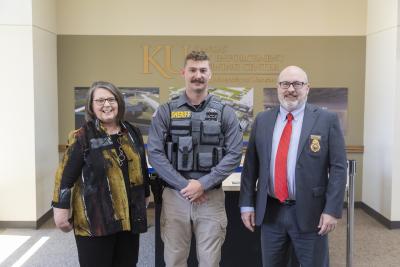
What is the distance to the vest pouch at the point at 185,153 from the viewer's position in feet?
7.84

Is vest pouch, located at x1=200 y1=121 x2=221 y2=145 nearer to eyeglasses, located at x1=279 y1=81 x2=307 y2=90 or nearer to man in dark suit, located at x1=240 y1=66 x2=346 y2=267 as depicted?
man in dark suit, located at x1=240 y1=66 x2=346 y2=267

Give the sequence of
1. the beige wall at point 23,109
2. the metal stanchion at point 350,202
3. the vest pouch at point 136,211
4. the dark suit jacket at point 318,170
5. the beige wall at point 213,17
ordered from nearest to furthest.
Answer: the dark suit jacket at point 318,170, the vest pouch at point 136,211, the metal stanchion at point 350,202, the beige wall at point 23,109, the beige wall at point 213,17

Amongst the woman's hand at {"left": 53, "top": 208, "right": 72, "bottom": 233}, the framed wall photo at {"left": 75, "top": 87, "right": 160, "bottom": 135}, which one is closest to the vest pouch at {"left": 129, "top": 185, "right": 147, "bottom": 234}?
the woman's hand at {"left": 53, "top": 208, "right": 72, "bottom": 233}

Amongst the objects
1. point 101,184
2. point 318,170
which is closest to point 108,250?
point 101,184

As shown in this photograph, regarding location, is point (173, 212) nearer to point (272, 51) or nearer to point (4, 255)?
point (4, 255)

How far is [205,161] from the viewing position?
7.86ft

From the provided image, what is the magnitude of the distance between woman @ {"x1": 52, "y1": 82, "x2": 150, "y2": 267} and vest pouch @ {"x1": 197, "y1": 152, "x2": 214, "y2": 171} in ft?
1.09


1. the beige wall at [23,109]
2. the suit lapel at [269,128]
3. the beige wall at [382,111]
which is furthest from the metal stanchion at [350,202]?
the beige wall at [23,109]

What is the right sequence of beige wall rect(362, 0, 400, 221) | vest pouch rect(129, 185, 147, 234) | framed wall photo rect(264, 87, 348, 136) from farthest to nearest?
framed wall photo rect(264, 87, 348, 136), beige wall rect(362, 0, 400, 221), vest pouch rect(129, 185, 147, 234)

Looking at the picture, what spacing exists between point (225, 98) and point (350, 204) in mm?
2499

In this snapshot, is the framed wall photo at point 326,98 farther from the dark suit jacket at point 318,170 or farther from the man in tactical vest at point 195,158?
the dark suit jacket at point 318,170

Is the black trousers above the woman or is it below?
below

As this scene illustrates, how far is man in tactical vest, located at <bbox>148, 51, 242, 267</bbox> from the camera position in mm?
2385

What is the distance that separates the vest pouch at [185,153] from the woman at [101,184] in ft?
0.75
